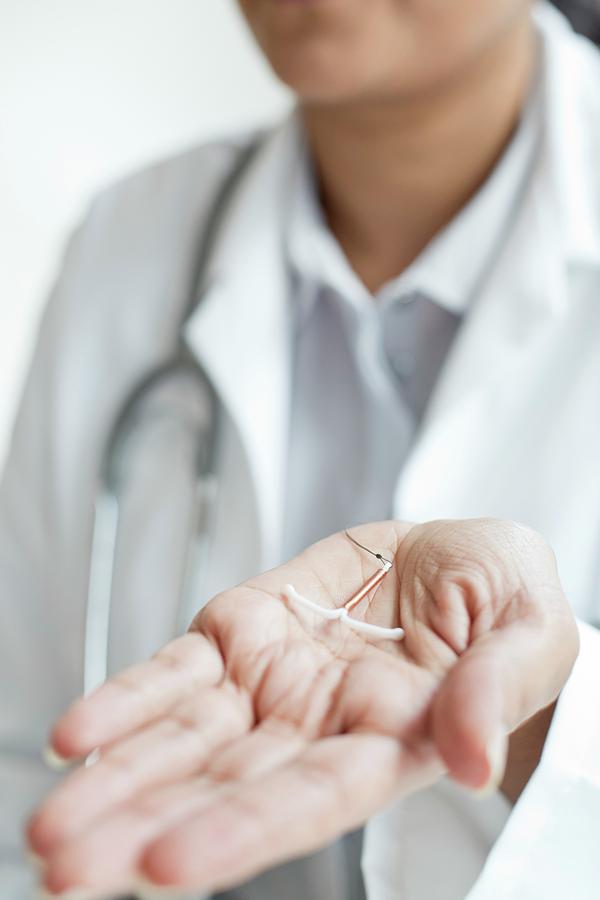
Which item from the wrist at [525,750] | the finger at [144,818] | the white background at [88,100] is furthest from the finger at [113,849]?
the white background at [88,100]

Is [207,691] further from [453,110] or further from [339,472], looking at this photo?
[453,110]

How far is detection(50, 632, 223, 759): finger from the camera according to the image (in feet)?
1.12

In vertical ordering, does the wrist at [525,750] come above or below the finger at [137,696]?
below

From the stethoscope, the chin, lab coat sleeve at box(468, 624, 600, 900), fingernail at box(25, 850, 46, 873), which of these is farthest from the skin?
fingernail at box(25, 850, 46, 873)

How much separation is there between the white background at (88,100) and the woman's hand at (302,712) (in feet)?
3.53

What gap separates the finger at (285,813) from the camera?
286 mm

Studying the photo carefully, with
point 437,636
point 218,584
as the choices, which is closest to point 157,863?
point 437,636

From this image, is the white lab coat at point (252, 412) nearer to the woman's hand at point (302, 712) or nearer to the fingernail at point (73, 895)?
the woman's hand at point (302, 712)

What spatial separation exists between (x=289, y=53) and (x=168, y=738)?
48 cm

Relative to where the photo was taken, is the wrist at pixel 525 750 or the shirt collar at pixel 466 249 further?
the shirt collar at pixel 466 249

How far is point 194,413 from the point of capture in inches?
31.1

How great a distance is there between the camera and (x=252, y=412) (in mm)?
750

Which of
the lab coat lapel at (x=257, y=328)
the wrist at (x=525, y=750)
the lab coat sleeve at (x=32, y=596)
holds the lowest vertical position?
the lab coat sleeve at (x=32, y=596)

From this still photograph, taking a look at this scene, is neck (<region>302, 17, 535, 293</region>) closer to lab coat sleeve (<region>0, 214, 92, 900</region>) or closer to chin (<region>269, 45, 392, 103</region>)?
chin (<region>269, 45, 392, 103</region>)
